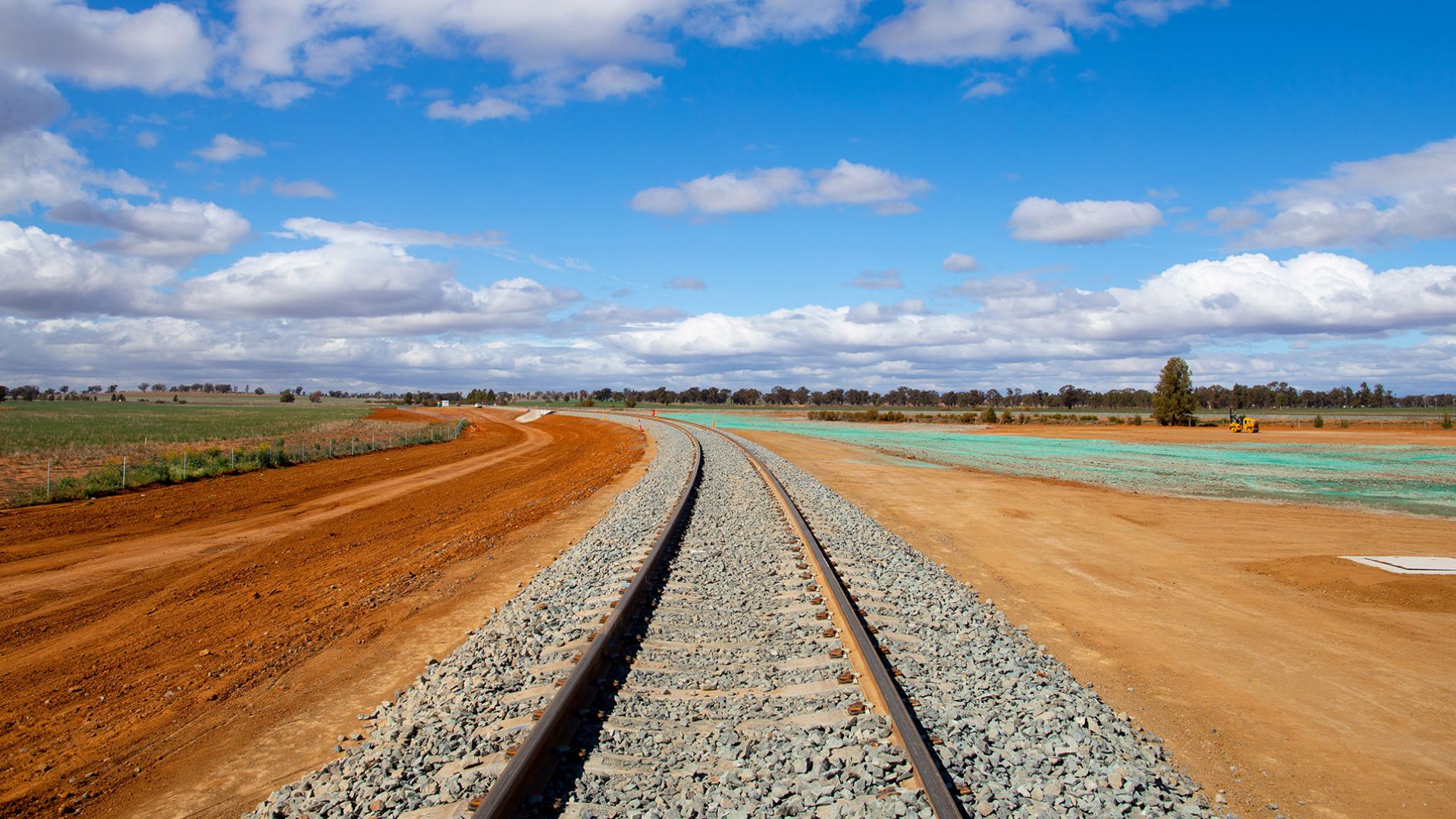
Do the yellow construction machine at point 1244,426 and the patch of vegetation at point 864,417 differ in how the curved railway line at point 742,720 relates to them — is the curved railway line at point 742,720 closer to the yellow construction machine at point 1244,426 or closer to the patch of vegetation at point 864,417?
the yellow construction machine at point 1244,426

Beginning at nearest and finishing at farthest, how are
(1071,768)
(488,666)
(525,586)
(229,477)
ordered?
(1071,768), (488,666), (525,586), (229,477)

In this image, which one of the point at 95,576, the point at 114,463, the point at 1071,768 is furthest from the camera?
the point at 114,463

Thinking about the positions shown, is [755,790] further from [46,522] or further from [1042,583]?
[46,522]

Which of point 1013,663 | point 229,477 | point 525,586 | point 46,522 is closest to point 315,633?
point 525,586

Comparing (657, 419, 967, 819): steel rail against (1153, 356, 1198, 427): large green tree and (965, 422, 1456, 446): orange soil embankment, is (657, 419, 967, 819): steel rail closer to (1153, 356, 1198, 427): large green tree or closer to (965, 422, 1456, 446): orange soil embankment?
(965, 422, 1456, 446): orange soil embankment

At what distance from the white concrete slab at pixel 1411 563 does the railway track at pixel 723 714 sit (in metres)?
8.51

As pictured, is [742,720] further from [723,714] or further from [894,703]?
[894,703]

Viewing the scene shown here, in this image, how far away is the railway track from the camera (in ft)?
13.2

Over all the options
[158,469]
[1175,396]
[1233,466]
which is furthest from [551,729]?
[1175,396]

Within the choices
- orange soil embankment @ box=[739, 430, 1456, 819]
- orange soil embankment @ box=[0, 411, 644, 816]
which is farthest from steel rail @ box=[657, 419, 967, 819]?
orange soil embankment @ box=[0, 411, 644, 816]

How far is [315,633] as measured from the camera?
7941 mm

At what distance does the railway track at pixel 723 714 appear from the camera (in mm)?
4016

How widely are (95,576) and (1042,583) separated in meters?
12.9

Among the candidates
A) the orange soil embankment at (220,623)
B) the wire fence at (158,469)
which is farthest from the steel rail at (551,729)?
the wire fence at (158,469)
